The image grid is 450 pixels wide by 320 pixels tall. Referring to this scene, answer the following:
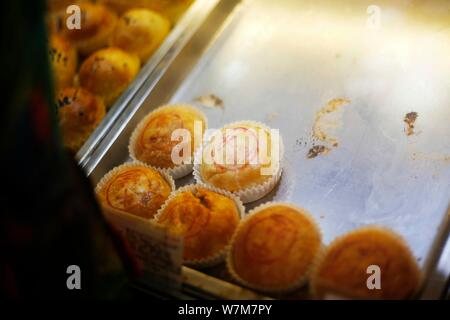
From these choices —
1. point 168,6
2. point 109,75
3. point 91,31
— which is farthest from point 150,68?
point 91,31

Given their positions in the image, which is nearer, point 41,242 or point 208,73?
point 41,242

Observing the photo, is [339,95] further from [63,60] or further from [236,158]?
[63,60]

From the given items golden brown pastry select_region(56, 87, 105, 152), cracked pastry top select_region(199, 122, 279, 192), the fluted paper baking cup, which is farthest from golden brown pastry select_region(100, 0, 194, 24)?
the fluted paper baking cup

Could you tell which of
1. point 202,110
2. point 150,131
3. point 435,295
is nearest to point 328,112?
point 202,110

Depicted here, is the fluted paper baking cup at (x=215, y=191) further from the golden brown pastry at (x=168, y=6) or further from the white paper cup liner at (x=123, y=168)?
the golden brown pastry at (x=168, y=6)

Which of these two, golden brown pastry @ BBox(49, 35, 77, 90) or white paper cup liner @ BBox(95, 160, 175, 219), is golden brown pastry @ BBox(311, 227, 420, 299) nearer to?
white paper cup liner @ BBox(95, 160, 175, 219)

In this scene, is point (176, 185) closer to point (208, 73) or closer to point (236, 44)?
point (208, 73)

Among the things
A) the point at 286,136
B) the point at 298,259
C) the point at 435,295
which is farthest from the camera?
the point at 286,136
